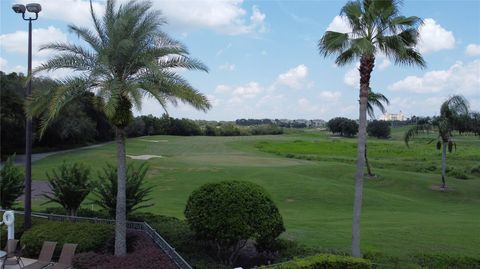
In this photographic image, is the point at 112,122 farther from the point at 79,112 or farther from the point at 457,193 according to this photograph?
the point at 79,112

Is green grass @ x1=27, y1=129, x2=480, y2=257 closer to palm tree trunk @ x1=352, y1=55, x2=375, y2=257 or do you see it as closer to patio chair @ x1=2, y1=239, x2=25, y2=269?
palm tree trunk @ x1=352, y1=55, x2=375, y2=257

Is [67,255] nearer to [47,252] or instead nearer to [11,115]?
[47,252]

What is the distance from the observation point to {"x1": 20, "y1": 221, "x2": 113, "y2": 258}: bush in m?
15.5

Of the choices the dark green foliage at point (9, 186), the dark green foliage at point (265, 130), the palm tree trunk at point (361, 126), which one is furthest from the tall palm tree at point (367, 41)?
the dark green foliage at point (265, 130)

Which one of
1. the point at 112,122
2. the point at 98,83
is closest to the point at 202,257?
the point at 112,122

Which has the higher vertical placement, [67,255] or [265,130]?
[265,130]

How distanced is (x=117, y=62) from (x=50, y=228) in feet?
21.1

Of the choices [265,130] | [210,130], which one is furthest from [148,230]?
[265,130]

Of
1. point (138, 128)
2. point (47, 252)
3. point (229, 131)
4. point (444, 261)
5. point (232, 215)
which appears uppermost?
point (138, 128)

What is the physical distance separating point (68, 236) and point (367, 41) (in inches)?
472

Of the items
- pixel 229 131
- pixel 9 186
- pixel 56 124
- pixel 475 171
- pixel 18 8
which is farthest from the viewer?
pixel 229 131

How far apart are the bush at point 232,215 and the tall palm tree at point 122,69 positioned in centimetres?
262

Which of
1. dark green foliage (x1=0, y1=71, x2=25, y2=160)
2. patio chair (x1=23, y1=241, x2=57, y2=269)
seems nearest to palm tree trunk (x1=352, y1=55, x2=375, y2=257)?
patio chair (x1=23, y1=241, x2=57, y2=269)

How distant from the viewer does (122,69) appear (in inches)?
624
